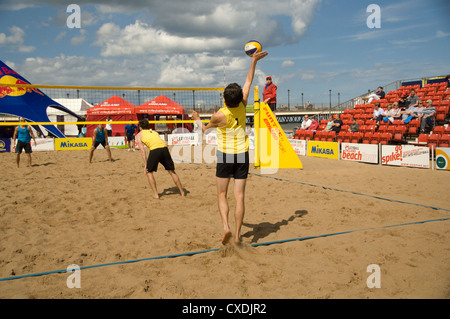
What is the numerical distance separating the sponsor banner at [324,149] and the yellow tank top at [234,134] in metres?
9.84

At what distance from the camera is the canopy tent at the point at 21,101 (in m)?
17.9

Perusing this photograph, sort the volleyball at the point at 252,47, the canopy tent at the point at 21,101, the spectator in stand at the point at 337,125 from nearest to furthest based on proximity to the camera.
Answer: the volleyball at the point at 252,47
the spectator in stand at the point at 337,125
the canopy tent at the point at 21,101

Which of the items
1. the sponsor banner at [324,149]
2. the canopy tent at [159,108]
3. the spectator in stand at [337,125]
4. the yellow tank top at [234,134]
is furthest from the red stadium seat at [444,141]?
the canopy tent at [159,108]

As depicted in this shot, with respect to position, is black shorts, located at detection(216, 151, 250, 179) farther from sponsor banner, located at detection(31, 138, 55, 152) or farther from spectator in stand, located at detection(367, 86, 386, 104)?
sponsor banner, located at detection(31, 138, 55, 152)

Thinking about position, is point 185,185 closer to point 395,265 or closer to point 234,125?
point 234,125

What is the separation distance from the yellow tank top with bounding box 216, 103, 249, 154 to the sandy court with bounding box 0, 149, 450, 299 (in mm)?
1010

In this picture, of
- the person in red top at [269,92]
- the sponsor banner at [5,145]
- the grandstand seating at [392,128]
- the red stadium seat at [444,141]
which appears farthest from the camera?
the sponsor banner at [5,145]

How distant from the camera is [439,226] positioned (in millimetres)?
4207

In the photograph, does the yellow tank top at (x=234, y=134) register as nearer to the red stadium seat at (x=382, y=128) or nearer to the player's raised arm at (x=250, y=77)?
the player's raised arm at (x=250, y=77)

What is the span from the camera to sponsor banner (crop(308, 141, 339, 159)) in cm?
1262

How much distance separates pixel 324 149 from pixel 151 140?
28.5ft

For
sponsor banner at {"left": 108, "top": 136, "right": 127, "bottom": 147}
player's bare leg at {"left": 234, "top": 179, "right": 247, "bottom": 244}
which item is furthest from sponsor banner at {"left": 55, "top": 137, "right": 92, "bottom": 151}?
player's bare leg at {"left": 234, "top": 179, "right": 247, "bottom": 244}

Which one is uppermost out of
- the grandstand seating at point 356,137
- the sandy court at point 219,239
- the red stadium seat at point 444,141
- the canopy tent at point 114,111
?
the canopy tent at point 114,111

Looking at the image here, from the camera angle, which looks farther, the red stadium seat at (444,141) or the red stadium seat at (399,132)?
the red stadium seat at (399,132)
